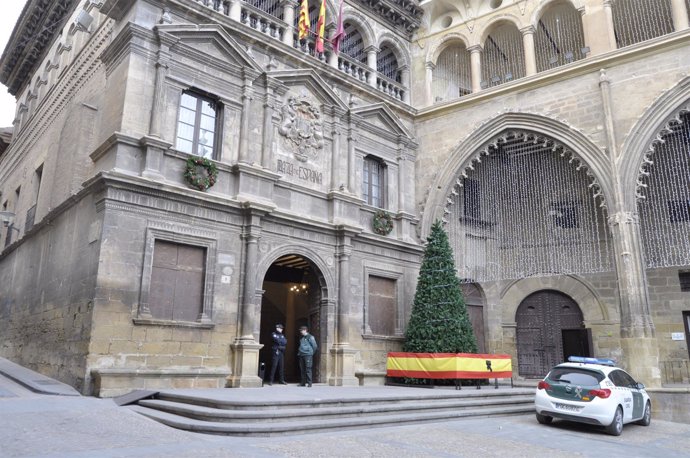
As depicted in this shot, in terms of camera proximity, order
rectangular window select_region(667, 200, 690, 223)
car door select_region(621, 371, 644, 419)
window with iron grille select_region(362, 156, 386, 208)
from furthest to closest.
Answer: window with iron grille select_region(362, 156, 386, 208) → rectangular window select_region(667, 200, 690, 223) → car door select_region(621, 371, 644, 419)

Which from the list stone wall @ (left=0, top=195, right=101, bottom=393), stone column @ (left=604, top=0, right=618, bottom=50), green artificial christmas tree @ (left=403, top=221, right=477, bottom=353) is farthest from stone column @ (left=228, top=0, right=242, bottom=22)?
stone column @ (left=604, top=0, right=618, bottom=50)

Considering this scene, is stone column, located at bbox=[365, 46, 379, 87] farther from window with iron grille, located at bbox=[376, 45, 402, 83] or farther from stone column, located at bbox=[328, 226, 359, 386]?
stone column, located at bbox=[328, 226, 359, 386]

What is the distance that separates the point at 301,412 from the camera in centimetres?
806

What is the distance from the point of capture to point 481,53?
697 inches

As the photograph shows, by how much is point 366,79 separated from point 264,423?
11.9 metres

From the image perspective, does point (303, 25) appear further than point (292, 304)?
No

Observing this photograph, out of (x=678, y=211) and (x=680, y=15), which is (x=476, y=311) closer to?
(x=678, y=211)

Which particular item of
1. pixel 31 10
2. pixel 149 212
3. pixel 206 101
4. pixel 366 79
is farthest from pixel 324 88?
pixel 31 10

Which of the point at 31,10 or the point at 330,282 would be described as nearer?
the point at 330,282

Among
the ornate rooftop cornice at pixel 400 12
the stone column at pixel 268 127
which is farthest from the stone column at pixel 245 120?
the ornate rooftop cornice at pixel 400 12

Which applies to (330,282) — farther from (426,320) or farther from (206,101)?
(206,101)

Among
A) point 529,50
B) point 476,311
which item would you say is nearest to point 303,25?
point 529,50

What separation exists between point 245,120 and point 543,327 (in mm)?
11370

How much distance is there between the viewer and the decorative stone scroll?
14000 mm
